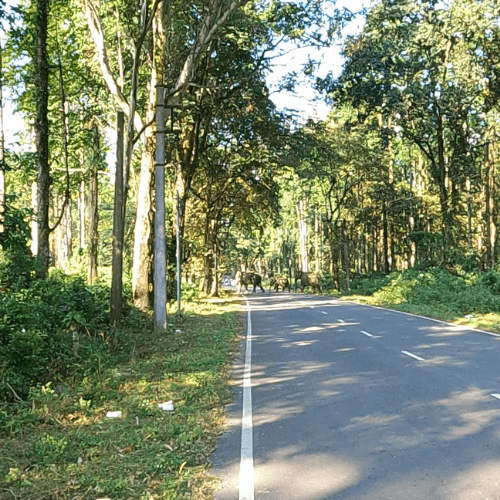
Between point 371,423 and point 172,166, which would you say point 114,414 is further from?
point 172,166

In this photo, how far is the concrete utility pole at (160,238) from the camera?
1681 cm

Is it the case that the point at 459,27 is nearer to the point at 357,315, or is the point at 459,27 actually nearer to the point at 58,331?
the point at 357,315

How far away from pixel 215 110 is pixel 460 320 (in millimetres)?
13897

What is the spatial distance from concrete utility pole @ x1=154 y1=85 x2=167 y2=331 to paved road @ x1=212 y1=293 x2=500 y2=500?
3.50 metres

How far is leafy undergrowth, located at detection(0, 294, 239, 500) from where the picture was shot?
546 centimetres

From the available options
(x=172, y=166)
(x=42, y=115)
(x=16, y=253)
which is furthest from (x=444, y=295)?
(x=16, y=253)

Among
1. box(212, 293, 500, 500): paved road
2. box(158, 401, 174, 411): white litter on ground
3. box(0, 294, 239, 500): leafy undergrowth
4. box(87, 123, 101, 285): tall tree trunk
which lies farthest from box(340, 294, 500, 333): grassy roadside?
box(87, 123, 101, 285): tall tree trunk

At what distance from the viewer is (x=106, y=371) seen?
1070 centimetres

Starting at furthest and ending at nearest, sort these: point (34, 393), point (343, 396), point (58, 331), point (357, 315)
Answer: point (357, 315) → point (58, 331) → point (343, 396) → point (34, 393)

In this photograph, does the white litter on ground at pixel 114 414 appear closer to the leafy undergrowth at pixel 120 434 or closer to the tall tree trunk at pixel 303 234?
the leafy undergrowth at pixel 120 434

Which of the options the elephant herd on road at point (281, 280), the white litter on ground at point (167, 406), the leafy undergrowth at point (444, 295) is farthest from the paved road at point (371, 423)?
the elephant herd on road at point (281, 280)

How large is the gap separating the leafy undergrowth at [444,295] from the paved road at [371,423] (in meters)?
7.02

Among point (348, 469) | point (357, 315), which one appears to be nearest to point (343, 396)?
point (348, 469)

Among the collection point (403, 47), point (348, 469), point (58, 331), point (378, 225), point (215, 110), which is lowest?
point (348, 469)
